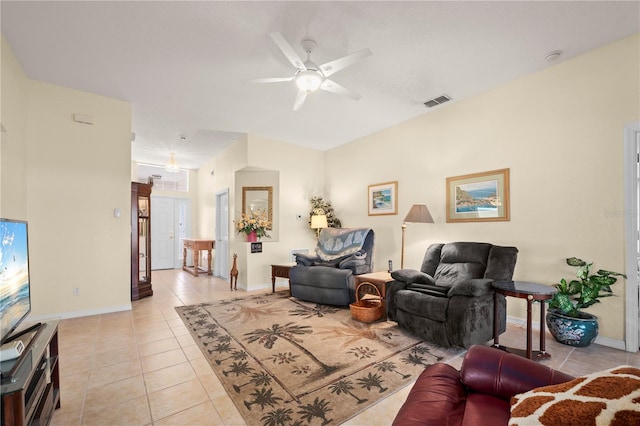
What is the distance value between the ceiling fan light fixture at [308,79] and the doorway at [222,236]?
3870 mm

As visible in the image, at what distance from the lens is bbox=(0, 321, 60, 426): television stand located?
1.08 meters

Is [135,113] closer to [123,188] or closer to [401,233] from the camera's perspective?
[123,188]

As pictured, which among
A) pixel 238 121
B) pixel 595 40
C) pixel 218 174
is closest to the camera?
pixel 595 40

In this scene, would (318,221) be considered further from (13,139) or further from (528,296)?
(13,139)

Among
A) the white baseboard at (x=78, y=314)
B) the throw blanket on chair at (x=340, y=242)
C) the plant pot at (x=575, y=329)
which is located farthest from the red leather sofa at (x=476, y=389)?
the white baseboard at (x=78, y=314)

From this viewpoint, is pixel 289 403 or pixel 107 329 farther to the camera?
Answer: pixel 107 329

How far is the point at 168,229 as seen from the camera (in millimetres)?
7688

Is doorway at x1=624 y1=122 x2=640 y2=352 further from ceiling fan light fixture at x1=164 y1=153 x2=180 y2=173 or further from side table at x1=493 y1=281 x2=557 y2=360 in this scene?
A: ceiling fan light fixture at x1=164 y1=153 x2=180 y2=173

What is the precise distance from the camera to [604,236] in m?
2.69

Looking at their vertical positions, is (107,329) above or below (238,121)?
below

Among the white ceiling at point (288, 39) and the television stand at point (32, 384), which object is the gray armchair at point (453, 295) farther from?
the television stand at point (32, 384)

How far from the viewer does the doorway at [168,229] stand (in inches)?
294

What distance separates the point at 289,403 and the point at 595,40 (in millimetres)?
4070

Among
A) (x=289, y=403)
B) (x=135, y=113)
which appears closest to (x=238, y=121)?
(x=135, y=113)
